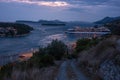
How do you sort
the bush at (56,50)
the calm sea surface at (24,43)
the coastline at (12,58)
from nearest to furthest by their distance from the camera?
the bush at (56,50) → the coastline at (12,58) → the calm sea surface at (24,43)

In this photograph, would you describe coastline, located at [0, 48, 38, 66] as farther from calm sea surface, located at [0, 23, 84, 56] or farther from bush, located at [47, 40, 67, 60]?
calm sea surface, located at [0, 23, 84, 56]

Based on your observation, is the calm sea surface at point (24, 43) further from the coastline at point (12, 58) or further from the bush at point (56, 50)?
the bush at point (56, 50)

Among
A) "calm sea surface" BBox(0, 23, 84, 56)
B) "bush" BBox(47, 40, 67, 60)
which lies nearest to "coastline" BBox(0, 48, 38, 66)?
"bush" BBox(47, 40, 67, 60)

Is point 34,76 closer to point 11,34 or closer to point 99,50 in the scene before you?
point 99,50

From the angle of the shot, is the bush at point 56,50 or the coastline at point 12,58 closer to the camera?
the bush at point 56,50

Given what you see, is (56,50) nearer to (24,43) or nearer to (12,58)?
(12,58)

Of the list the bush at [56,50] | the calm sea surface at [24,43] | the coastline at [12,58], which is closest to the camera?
the bush at [56,50]

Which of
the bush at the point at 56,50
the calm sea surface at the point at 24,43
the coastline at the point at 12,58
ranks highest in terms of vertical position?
the bush at the point at 56,50

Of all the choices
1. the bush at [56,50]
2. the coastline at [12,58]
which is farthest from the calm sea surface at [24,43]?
the bush at [56,50]

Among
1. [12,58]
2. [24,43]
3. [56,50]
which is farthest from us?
[24,43]

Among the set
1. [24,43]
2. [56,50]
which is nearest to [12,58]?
[56,50]

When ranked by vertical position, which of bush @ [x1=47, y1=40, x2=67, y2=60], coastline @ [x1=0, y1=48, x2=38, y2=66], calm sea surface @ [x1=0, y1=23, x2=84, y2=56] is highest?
bush @ [x1=47, y1=40, x2=67, y2=60]

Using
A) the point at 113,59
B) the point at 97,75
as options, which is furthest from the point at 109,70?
the point at 97,75

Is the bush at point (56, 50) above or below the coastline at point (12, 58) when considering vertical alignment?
above
